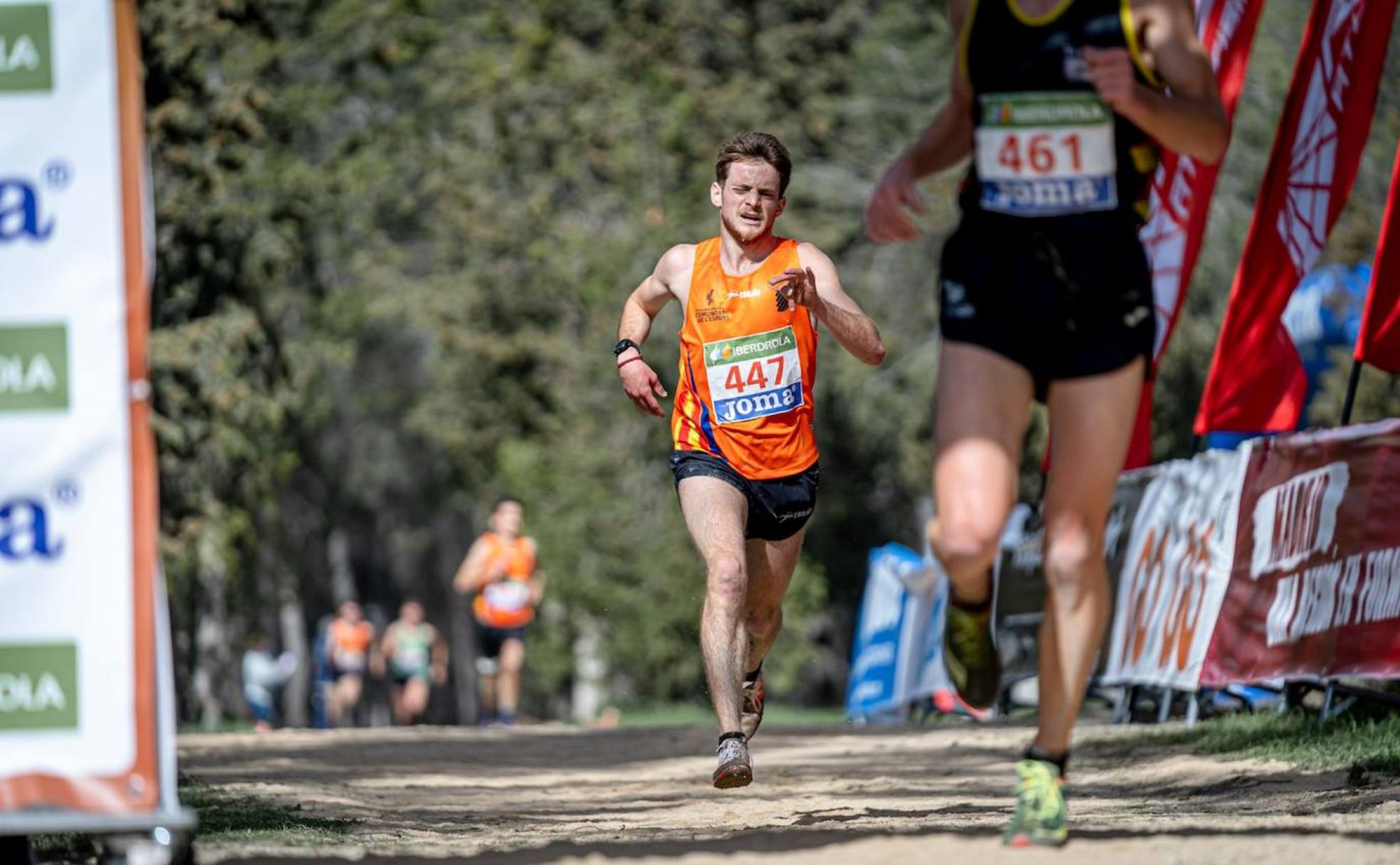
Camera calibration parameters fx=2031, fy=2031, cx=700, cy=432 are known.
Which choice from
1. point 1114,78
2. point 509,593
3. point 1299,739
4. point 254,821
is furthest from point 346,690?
point 1114,78

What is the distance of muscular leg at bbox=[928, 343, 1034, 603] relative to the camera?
206 inches

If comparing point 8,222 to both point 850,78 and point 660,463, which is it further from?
point 850,78

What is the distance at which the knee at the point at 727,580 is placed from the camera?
295 inches

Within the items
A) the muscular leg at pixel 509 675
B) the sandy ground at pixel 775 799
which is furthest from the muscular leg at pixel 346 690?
the sandy ground at pixel 775 799

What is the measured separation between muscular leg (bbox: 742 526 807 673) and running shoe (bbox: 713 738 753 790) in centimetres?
57

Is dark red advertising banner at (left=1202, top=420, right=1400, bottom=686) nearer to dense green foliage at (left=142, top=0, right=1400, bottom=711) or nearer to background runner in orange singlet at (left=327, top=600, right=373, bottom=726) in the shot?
dense green foliage at (left=142, top=0, right=1400, bottom=711)

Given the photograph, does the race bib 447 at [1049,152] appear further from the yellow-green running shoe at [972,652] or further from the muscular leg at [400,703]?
the muscular leg at [400,703]

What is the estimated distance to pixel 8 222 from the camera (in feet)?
15.6

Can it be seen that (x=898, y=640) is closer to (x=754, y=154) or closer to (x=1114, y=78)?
(x=754, y=154)

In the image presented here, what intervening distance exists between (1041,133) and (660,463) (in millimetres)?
28924

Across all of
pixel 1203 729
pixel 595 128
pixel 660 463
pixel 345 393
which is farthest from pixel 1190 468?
pixel 345 393

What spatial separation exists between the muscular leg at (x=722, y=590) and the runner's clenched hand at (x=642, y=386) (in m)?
0.42

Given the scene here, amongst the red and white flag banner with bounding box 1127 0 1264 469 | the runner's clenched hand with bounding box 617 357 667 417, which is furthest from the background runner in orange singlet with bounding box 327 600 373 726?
the runner's clenched hand with bounding box 617 357 667 417

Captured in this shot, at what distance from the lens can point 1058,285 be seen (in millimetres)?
5246
